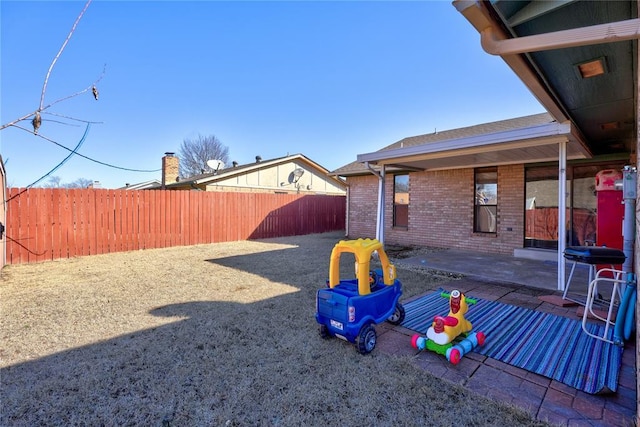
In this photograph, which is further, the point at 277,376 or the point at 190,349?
the point at 190,349

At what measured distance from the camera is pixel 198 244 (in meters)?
10.9

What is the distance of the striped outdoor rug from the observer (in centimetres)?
245

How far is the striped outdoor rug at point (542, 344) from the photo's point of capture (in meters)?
2.45

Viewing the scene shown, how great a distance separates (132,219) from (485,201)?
35.4 ft

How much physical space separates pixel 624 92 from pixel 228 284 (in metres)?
6.65

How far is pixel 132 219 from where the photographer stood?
30.5ft

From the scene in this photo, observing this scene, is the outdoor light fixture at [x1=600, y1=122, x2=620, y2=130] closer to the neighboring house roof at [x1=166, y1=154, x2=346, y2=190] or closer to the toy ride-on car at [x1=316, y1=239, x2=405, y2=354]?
the toy ride-on car at [x1=316, y1=239, x2=405, y2=354]

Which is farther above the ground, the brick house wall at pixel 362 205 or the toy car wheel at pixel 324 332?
the brick house wall at pixel 362 205

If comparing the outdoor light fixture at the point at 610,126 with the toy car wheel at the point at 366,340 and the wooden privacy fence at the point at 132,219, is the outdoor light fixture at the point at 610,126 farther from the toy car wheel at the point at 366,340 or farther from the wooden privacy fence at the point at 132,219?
the wooden privacy fence at the point at 132,219

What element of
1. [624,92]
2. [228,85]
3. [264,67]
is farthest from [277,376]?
[228,85]

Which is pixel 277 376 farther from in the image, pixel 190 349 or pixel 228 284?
pixel 228 284

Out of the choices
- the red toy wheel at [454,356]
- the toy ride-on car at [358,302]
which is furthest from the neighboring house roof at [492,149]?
the red toy wheel at [454,356]

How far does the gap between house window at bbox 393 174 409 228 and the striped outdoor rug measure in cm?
641

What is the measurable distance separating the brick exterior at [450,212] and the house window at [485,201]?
15 cm
